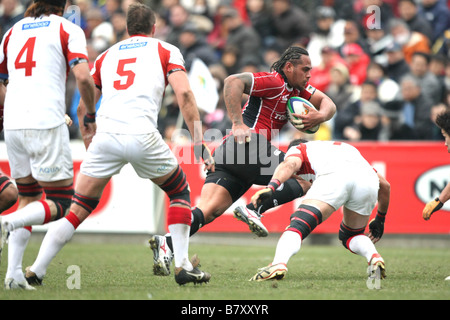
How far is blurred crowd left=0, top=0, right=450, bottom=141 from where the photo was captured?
13133 mm

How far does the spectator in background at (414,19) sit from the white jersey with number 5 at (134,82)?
30.6 ft

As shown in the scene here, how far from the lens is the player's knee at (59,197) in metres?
6.36

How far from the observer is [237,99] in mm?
7559

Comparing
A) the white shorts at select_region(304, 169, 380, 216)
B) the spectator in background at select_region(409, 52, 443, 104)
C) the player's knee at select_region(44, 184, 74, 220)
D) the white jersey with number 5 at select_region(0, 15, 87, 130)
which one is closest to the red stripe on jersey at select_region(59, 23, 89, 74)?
the white jersey with number 5 at select_region(0, 15, 87, 130)

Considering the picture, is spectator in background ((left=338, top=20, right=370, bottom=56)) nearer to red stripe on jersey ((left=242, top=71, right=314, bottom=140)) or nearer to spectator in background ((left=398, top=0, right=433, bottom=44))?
spectator in background ((left=398, top=0, right=433, bottom=44))

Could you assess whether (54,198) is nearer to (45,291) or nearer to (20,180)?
(20,180)

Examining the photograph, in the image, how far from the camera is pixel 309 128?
25.6ft

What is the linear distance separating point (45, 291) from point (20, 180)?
1067mm

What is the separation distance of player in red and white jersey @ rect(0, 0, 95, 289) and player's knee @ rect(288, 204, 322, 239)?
2114mm

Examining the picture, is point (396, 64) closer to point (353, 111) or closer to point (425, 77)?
point (425, 77)

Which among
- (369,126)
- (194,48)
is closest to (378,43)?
(369,126)

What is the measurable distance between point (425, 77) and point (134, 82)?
8.30 meters

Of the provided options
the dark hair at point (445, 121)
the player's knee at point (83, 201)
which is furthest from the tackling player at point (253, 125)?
the player's knee at point (83, 201)

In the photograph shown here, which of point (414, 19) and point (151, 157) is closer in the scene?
point (151, 157)
